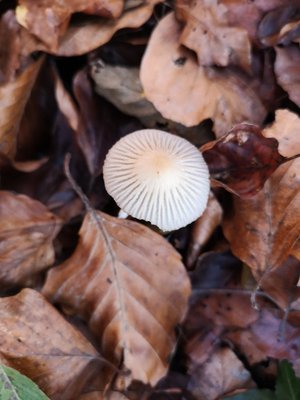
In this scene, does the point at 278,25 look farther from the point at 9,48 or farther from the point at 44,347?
the point at 44,347

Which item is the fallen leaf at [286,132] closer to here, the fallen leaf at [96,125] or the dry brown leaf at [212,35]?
the dry brown leaf at [212,35]

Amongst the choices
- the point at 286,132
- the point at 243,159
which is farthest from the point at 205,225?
the point at 286,132

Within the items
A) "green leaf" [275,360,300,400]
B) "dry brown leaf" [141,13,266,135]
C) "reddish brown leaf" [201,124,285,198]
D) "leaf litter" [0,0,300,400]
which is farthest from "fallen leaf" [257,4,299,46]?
"green leaf" [275,360,300,400]

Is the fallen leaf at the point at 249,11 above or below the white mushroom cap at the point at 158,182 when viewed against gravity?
above

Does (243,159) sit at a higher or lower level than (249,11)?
lower

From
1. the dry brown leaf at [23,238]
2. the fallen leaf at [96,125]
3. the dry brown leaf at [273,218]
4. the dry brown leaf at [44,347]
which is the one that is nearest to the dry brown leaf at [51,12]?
the fallen leaf at [96,125]

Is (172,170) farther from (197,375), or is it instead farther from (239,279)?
(197,375)

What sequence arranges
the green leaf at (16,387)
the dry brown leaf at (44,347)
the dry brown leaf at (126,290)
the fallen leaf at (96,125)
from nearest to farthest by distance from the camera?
the green leaf at (16,387) < the dry brown leaf at (44,347) < the dry brown leaf at (126,290) < the fallen leaf at (96,125)
